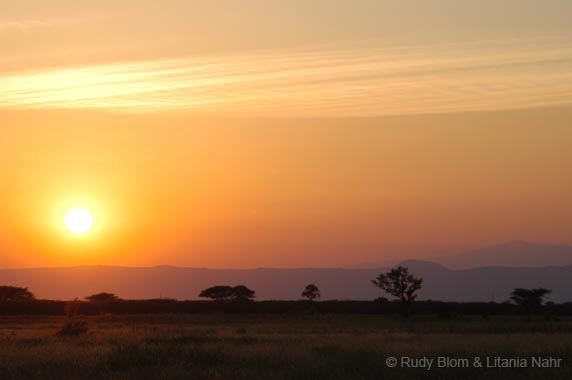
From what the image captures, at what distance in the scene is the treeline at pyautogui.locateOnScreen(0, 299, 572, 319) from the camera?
95250mm

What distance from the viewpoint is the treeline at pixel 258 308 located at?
313 feet

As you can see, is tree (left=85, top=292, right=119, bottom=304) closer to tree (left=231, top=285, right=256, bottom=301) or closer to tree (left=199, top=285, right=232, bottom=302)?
tree (left=199, top=285, right=232, bottom=302)

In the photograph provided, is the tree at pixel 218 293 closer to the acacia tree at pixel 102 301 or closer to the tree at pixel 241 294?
the tree at pixel 241 294

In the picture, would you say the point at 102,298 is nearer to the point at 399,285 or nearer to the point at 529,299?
the point at 399,285

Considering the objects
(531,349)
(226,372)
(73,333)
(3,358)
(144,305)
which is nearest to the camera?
(226,372)

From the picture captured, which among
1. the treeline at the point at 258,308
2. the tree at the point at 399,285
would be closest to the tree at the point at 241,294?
the treeline at the point at 258,308

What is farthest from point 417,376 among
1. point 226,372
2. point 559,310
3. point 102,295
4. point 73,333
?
point 102,295

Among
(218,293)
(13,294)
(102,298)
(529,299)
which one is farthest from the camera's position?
(218,293)

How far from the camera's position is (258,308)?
100 metres

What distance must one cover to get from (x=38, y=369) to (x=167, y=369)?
3.26 m

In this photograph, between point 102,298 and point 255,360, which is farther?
point 102,298

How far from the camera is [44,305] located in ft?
331

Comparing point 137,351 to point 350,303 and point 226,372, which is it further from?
point 350,303

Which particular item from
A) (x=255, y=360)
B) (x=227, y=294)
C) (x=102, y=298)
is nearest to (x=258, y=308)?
(x=227, y=294)
